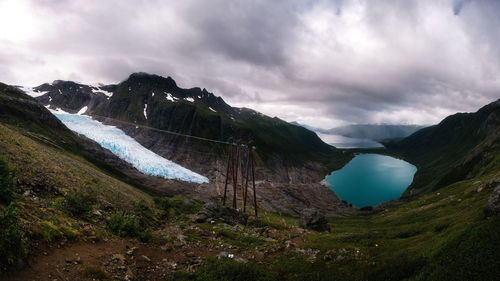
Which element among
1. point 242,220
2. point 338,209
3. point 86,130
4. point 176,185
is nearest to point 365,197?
point 338,209

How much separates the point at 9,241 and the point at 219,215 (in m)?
27.9

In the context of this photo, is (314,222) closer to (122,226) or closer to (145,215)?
(145,215)

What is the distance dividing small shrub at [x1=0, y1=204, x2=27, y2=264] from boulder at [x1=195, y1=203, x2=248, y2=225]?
2389 cm

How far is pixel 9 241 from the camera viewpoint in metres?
8.64

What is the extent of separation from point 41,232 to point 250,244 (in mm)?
17121

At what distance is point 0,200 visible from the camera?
39.4 feet

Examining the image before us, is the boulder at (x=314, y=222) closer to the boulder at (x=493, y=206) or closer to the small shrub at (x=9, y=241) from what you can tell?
the boulder at (x=493, y=206)

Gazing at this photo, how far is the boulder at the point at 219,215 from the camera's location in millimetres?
33562

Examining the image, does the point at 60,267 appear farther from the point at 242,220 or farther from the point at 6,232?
the point at 242,220

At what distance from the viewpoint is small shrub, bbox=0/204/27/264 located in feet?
28.0

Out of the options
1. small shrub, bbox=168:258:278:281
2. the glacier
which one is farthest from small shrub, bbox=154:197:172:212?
the glacier

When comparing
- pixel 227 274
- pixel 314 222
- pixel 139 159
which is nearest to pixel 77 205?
pixel 227 274

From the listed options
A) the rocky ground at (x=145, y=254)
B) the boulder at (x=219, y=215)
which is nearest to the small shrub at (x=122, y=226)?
the rocky ground at (x=145, y=254)

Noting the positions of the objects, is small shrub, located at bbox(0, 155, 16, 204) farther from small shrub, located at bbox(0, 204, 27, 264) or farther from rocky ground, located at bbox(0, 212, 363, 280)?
rocky ground, located at bbox(0, 212, 363, 280)
